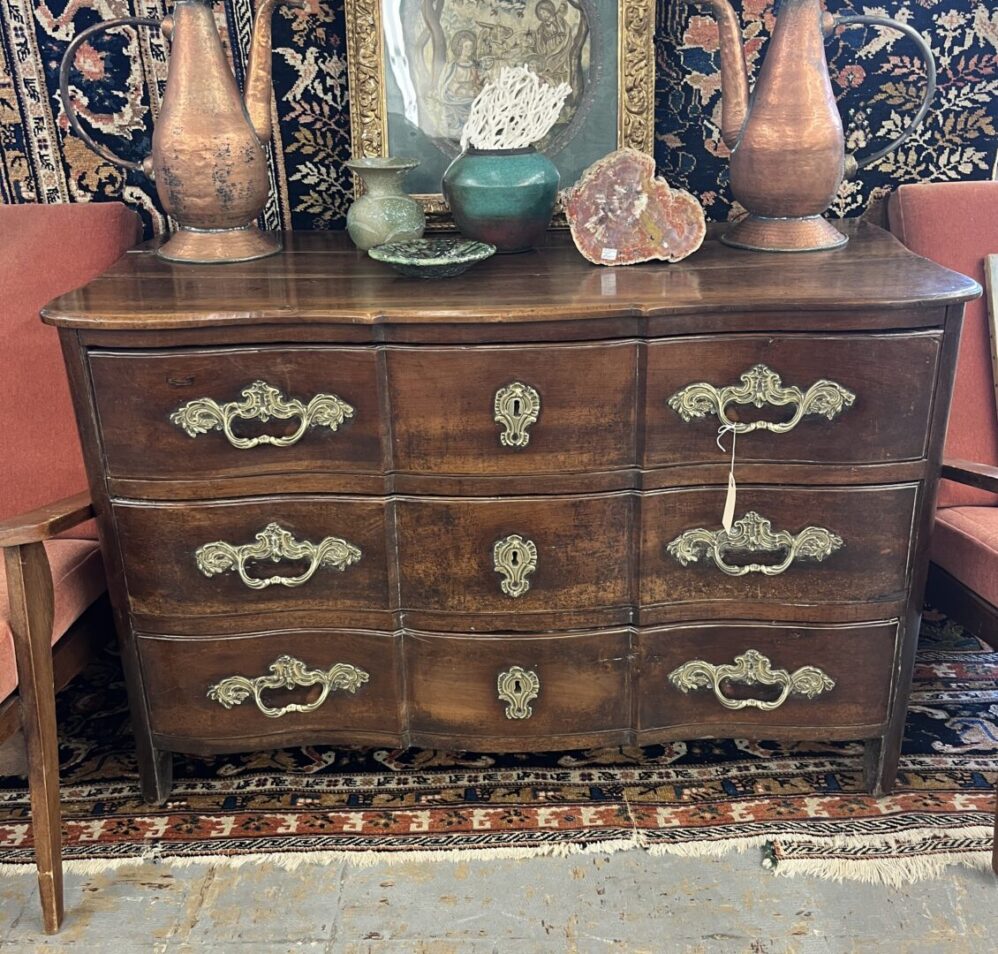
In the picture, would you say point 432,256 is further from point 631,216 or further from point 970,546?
point 970,546

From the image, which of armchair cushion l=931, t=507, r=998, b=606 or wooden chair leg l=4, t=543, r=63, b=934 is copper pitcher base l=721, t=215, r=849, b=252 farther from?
wooden chair leg l=4, t=543, r=63, b=934

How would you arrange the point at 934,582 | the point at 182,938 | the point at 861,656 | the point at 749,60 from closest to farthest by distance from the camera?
the point at 182,938
the point at 861,656
the point at 934,582
the point at 749,60

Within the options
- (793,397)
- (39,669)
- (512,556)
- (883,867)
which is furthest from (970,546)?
(39,669)

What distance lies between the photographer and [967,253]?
1.96 meters

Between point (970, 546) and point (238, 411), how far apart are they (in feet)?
4.05

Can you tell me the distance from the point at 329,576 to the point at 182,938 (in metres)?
0.61

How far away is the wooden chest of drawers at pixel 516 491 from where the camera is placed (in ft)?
4.98

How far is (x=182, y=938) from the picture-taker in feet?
5.26

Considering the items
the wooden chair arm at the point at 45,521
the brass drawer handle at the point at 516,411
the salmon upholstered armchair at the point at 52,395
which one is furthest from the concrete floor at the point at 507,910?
the brass drawer handle at the point at 516,411

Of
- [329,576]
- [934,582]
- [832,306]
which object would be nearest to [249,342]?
[329,576]

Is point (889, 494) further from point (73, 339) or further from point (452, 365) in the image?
point (73, 339)

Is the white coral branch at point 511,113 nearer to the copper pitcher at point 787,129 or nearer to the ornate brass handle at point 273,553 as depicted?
the copper pitcher at point 787,129

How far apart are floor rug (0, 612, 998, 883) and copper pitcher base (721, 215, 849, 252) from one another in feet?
3.18

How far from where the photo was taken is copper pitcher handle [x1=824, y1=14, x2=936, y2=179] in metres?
1.75
